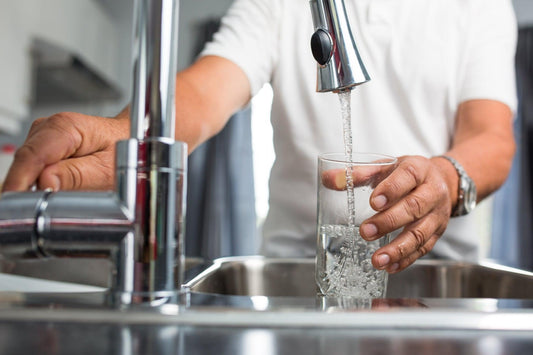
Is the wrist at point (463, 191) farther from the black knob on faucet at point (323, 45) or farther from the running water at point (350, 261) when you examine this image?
the black knob on faucet at point (323, 45)

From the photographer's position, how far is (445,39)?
1.02 meters

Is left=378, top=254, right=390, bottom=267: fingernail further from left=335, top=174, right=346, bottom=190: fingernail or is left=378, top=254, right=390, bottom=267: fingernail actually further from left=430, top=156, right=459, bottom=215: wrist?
left=430, top=156, right=459, bottom=215: wrist

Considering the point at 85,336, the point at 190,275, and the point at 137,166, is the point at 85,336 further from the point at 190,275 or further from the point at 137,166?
the point at 190,275

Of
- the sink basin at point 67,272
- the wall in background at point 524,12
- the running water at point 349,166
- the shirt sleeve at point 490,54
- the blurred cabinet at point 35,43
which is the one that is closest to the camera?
the running water at point 349,166

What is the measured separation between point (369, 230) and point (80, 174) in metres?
0.27

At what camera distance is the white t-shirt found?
38.4 inches

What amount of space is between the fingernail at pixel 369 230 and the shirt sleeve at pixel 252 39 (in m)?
0.54

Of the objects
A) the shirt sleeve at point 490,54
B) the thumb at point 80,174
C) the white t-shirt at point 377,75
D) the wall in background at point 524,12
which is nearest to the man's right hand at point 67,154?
the thumb at point 80,174

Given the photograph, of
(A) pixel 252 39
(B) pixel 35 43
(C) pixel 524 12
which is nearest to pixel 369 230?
(A) pixel 252 39

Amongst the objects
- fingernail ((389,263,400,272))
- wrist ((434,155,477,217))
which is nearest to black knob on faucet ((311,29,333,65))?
fingernail ((389,263,400,272))

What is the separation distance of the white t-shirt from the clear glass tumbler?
437mm

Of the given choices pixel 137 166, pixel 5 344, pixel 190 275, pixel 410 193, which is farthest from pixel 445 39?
pixel 5 344

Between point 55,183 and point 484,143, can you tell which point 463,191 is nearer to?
point 484,143

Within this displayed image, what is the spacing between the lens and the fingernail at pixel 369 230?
1.59 feet
